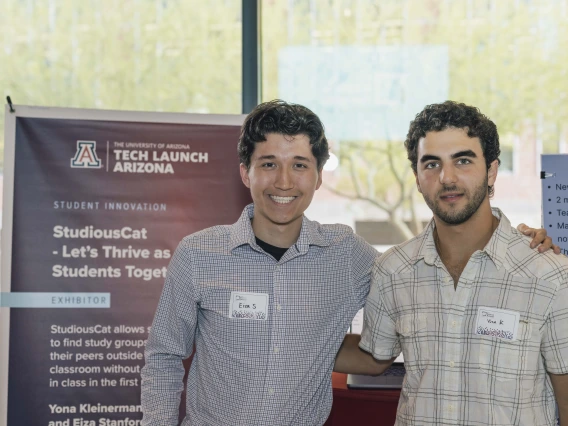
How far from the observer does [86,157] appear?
119 inches

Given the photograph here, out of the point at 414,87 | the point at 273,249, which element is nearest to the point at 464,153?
the point at 273,249

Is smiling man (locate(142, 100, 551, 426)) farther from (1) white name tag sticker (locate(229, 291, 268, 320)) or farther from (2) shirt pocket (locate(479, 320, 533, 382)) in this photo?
(2) shirt pocket (locate(479, 320, 533, 382))

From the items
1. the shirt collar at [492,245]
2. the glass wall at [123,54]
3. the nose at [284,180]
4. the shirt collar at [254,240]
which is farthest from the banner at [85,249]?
the shirt collar at [492,245]

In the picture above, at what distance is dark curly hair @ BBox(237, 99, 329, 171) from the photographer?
212 centimetres

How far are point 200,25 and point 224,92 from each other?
1.44ft

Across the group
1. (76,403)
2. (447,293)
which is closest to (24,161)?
(76,403)

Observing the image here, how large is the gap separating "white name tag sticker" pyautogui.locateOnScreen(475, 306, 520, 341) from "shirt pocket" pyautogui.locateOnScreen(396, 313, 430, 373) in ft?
0.54

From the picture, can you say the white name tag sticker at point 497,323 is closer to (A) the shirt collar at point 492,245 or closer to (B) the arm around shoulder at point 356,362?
(A) the shirt collar at point 492,245

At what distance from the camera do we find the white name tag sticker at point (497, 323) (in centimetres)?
184

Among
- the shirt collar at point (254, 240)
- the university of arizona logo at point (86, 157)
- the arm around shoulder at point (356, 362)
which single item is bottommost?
the arm around shoulder at point (356, 362)

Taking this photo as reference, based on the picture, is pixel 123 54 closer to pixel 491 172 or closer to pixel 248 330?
pixel 248 330

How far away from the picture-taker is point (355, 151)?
3826 millimetres

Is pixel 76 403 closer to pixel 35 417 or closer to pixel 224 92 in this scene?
pixel 35 417

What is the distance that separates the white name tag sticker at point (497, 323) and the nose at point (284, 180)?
2.32 ft
